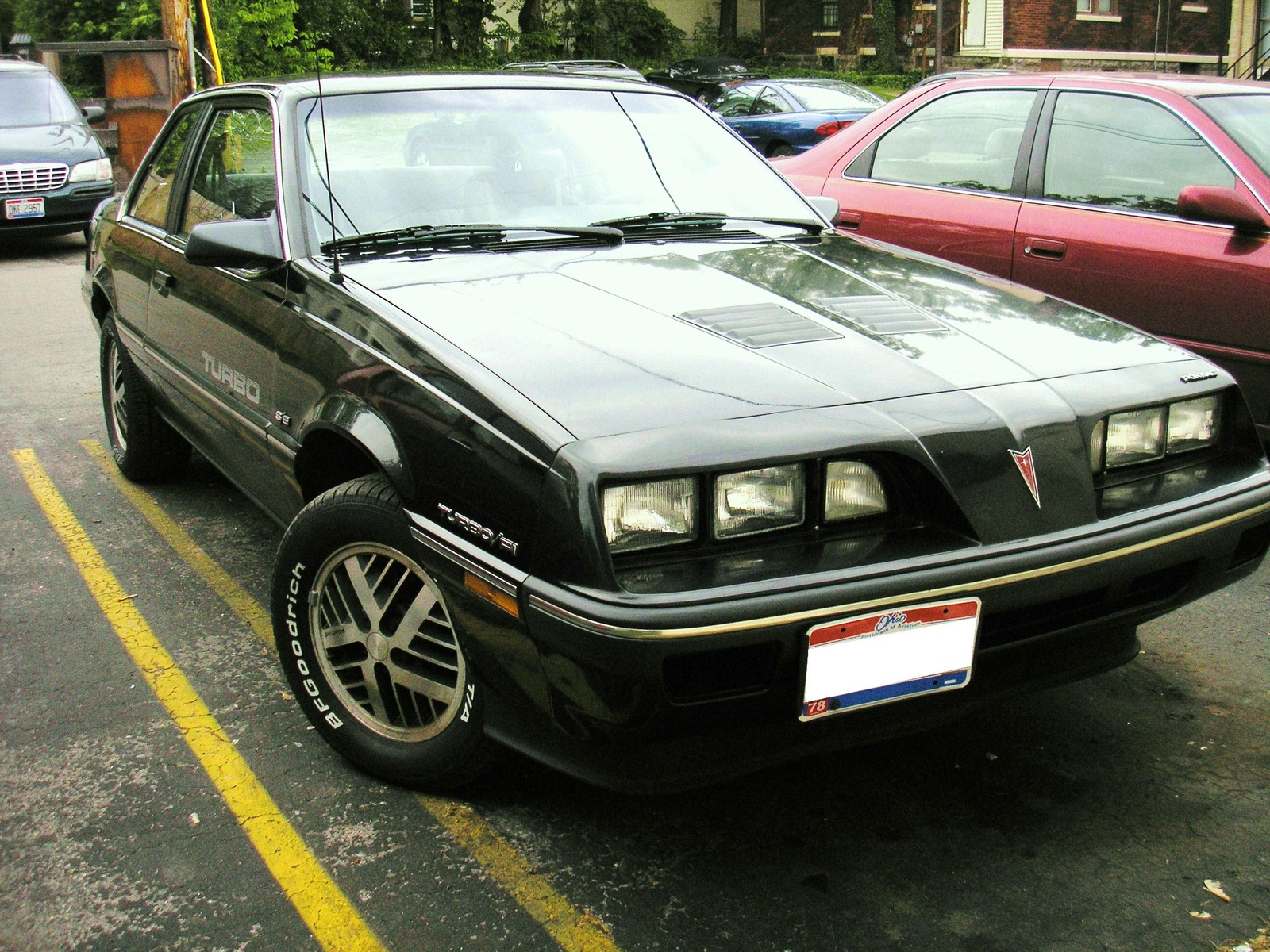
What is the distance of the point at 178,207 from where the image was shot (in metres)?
4.23

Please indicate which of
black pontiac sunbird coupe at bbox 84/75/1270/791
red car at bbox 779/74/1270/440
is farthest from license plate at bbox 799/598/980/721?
red car at bbox 779/74/1270/440

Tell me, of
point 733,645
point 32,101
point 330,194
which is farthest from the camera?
point 32,101

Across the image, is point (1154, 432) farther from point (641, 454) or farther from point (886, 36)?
point (886, 36)

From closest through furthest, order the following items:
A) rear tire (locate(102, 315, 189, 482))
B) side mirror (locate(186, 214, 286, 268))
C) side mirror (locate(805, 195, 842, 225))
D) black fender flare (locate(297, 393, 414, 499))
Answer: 1. black fender flare (locate(297, 393, 414, 499))
2. side mirror (locate(186, 214, 286, 268))
3. side mirror (locate(805, 195, 842, 225))
4. rear tire (locate(102, 315, 189, 482))

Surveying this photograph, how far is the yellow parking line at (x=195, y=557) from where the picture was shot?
3.76 m

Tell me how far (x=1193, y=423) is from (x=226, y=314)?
2523mm

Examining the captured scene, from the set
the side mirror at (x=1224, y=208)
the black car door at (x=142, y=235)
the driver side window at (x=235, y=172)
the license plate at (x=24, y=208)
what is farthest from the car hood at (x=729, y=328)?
the license plate at (x=24, y=208)

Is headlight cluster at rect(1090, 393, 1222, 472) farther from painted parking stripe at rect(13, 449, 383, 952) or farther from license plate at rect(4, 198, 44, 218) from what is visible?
license plate at rect(4, 198, 44, 218)

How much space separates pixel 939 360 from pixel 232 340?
1968mm

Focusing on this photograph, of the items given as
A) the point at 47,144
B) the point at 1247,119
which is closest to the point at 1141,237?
the point at 1247,119

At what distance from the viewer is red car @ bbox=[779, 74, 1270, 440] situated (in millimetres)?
4344

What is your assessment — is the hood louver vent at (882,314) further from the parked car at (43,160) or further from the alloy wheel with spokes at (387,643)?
the parked car at (43,160)

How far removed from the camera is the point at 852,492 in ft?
7.57

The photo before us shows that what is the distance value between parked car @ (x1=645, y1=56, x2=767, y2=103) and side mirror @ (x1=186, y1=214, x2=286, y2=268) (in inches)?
843
